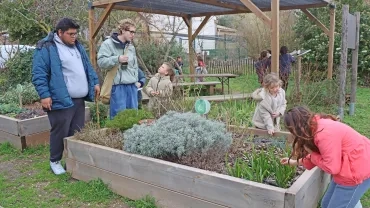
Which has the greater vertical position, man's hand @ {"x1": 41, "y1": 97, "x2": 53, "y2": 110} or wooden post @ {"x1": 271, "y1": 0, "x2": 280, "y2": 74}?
wooden post @ {"x1": 271, "y1": 0, "x2": 280, "y2": 74}

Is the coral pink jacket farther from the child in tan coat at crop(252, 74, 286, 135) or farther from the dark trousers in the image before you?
the dark trousers

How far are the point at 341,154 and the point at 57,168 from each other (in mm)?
2917

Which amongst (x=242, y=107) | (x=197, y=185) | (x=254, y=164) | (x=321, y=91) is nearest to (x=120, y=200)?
(x=197, y=185)

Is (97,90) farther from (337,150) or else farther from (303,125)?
(337,150)

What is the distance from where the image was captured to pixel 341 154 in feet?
7.06

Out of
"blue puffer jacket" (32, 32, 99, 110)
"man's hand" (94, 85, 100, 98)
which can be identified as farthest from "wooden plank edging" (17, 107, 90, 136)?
A: "blue puffer jacket" (32, 32, 99, 110)

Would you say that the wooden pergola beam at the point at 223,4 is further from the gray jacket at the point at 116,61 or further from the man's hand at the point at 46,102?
the man's hand at the point at 46,102

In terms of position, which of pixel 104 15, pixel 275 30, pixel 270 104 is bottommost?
pixel 270 104

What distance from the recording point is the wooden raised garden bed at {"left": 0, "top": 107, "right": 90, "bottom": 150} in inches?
180

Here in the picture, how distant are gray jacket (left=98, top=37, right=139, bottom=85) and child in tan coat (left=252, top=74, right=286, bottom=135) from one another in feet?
5.12

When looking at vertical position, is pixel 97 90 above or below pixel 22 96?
above

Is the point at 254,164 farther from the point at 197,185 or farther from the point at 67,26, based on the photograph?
the point at 67,26

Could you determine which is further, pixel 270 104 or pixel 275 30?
pixel 275 30

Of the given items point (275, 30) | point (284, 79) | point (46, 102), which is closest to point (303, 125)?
point (46, 102)
